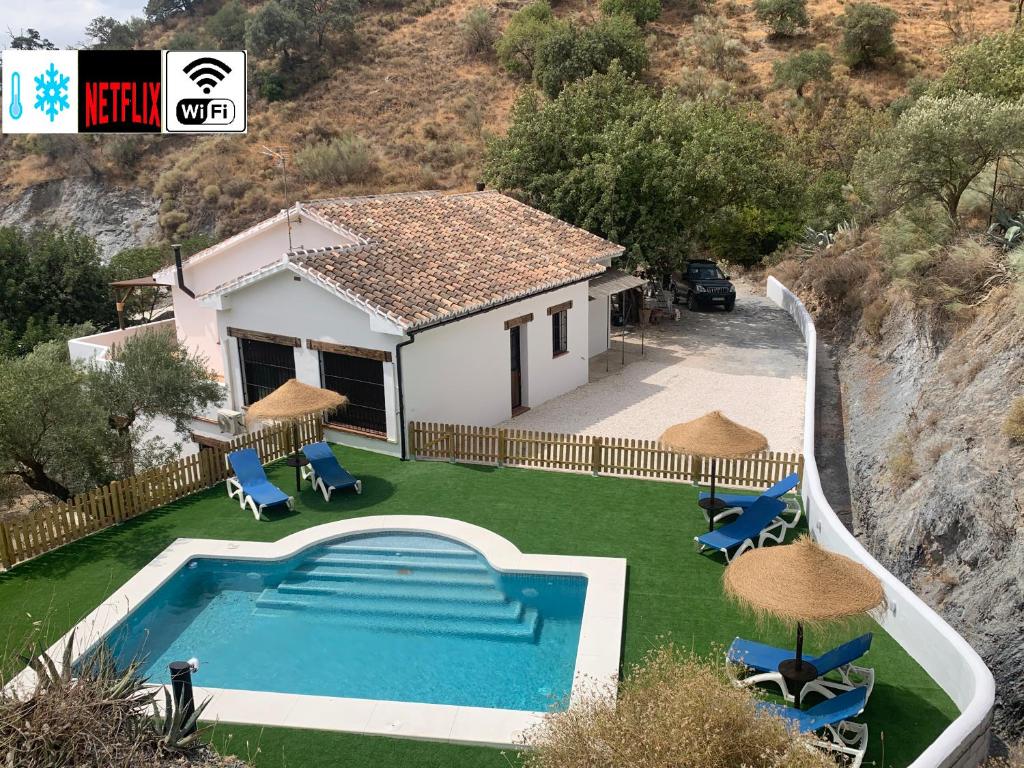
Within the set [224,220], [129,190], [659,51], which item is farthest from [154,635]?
[659,51]

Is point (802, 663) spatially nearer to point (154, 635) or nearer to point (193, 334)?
point (154, 635)

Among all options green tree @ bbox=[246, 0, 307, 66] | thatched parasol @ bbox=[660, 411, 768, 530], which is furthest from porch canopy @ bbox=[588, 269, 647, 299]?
green tree @ bbox=[246, 0, 307, 66]

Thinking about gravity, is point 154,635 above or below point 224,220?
below

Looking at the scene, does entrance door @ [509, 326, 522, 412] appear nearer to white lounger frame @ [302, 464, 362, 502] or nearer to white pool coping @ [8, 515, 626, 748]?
white lounger frame @ [302, 464, 362, 502]

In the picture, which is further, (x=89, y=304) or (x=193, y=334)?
(x=89, y=304)

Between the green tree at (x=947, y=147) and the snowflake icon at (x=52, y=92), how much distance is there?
2211cm

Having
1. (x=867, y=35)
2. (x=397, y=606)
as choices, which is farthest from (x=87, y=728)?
(x=867, y=35)

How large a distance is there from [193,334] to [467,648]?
56.1ft

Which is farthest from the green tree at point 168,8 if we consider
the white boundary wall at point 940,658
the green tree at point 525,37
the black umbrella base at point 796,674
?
the black umbrella base at point 796,674

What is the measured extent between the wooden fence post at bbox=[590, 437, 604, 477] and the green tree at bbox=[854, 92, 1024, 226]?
1089 cm

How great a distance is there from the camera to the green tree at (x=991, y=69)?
31.9m

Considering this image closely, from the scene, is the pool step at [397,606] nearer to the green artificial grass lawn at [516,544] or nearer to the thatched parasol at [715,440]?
the green artificial grass lawn at [516,544]

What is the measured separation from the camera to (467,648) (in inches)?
443

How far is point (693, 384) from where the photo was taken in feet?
77.1
